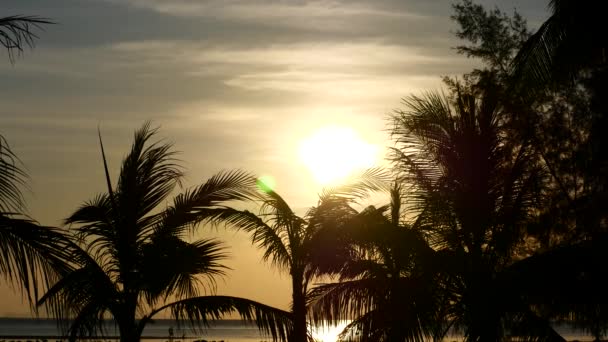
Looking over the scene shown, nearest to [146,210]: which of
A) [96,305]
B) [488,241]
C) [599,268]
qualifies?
[96,305]

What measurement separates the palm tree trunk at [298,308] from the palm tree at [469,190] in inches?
107

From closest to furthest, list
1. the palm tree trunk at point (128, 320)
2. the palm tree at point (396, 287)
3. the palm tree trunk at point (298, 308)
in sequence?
the palm tree trunk at point (128, 320) → the palm tree at point (396, 287) → the palm tree trunk at point (298, 308)

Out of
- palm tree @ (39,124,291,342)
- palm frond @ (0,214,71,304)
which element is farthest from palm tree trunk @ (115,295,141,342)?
palm frond @ (0,214,71,304)

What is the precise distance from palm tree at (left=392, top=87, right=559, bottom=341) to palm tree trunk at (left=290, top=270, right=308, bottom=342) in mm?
2716

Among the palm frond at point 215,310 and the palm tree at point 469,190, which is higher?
the palm tree at point 469,190

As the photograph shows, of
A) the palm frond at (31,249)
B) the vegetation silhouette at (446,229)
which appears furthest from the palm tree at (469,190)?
the palm frond at (31,249)

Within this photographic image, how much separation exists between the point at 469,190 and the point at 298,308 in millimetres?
4126

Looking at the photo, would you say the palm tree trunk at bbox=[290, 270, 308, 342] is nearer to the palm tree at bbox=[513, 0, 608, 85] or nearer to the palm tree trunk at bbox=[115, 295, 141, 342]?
the palm tree trunk at bbox=[115, 295, 141, 342]

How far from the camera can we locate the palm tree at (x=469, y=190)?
1377 cm

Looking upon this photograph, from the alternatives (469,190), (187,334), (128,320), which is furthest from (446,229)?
(187,334)

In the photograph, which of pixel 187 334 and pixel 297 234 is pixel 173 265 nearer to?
pixel 297 234

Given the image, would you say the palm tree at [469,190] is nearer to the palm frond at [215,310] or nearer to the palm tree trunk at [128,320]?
the palm frond at [215,310]

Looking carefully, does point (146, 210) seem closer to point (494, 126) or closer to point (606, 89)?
point (494, 126)

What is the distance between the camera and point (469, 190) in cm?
1407
